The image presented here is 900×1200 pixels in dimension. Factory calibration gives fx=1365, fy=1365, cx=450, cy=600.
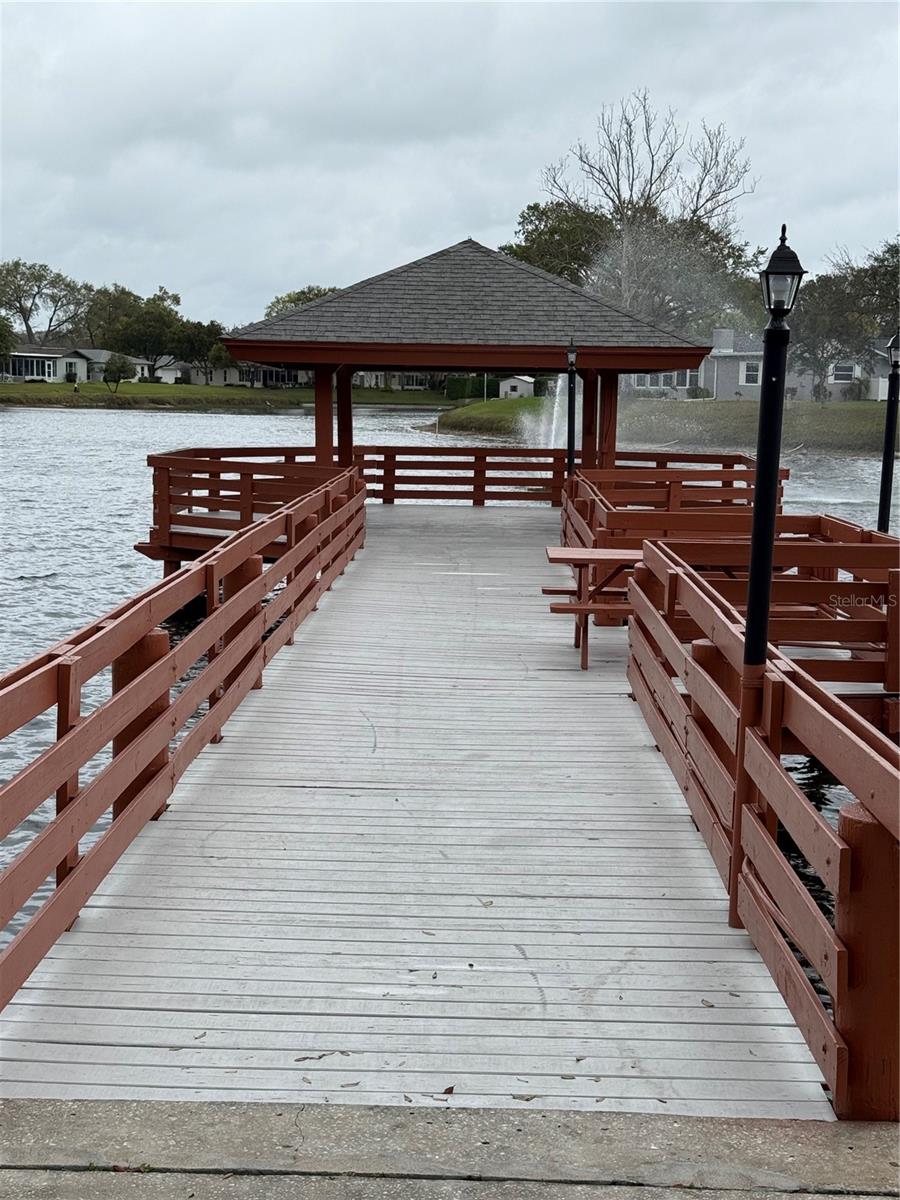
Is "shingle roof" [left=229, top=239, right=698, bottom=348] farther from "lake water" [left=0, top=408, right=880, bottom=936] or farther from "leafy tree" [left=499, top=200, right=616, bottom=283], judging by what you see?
"leafy tree" [left=499, top=200, right=616, bottom=283]

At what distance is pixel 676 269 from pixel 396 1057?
57.2m

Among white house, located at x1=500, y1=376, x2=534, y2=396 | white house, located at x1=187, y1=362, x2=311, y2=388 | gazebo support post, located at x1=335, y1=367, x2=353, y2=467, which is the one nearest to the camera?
gazebo support post, located at x1=335, y1=367, x2=353, y2=467

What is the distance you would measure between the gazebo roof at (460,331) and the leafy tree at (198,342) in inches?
4029

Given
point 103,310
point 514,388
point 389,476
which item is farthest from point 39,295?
point 389,476

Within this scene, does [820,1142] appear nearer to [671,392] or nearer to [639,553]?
[639,553]

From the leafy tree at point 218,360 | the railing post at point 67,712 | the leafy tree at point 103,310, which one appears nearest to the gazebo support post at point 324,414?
the railing post at point 67,712

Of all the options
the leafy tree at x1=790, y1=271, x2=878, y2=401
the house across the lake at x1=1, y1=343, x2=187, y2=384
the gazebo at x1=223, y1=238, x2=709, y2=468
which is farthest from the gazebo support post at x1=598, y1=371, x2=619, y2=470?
the house across the lake at x1=1, y1=343, x2=187, y2=384

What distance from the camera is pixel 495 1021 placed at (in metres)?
4.34

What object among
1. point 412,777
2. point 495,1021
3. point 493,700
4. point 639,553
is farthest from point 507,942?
point 639,553

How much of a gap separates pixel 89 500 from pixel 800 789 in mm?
37258

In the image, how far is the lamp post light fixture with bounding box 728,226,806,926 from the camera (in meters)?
4.83

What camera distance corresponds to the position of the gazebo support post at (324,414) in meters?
18.8

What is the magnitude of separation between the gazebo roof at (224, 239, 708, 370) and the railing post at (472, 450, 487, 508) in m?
2.31

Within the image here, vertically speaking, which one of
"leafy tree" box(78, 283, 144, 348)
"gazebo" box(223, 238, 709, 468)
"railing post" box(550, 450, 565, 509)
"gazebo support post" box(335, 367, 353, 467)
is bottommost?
"railing post" box(550, 450, 565, 509)
